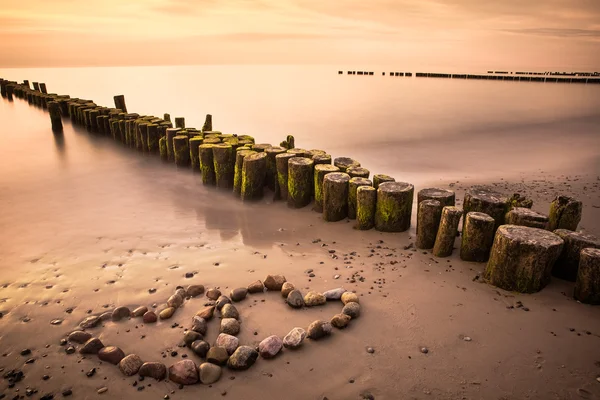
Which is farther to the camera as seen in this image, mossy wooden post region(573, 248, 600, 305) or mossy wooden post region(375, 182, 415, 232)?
mossy wooden post region(375, 182, 415, 232)

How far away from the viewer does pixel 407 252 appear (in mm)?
4926

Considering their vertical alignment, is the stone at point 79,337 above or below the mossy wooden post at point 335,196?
below

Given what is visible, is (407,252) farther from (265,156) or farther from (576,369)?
(265,156)

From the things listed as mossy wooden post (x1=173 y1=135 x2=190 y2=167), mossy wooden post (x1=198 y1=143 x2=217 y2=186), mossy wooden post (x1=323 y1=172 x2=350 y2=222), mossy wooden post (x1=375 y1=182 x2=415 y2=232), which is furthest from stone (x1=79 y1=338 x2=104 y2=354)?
mossy wooden post (x1=173 y1=135 x2=190 y2=167)

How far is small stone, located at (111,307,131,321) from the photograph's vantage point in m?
3.62

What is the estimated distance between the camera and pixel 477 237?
443 centimetres

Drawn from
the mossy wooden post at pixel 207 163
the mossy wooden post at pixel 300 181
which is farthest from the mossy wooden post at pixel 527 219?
the mossy wooden post at pixel 207 163

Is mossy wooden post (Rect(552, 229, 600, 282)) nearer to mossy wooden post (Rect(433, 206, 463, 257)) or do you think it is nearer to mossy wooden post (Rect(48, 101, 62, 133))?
mossy wooden post (Rect(433, 206, 463, 257))

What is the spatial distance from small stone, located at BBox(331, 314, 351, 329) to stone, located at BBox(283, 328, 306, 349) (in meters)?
0.35

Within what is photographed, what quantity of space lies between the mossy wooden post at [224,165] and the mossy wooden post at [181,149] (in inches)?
71.9

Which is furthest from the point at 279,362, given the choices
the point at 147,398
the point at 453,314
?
the point at 453,314

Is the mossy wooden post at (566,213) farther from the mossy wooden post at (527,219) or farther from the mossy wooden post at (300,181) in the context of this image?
the mossy wooden post at (300,181)

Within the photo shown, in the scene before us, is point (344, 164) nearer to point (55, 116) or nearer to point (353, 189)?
point (353, 189)

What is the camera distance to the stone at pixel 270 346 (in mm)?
3109
